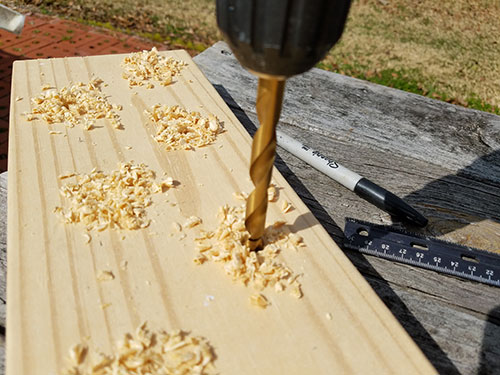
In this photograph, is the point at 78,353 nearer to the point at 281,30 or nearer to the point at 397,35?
the point at 281,30

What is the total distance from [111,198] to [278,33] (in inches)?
20.3

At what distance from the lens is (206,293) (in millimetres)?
742

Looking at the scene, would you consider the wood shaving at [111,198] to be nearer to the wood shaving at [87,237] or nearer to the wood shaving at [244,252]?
the wood shaving at [87,237]

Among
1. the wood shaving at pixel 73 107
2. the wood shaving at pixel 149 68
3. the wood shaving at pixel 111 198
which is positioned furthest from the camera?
the wood shaving at pixel 149 68

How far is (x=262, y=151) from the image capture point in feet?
2.29

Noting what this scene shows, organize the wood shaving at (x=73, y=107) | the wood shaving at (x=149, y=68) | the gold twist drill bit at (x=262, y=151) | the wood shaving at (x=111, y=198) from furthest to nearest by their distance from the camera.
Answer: the wood shaving at (x=149, y=68) < the wood shaving at (x=73, y=107) < the wood shaving at (x=111, y=198) < the gold twist drill bit at (x=262, y=151)

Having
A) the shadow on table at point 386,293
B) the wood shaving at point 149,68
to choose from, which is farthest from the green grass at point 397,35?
the shadow on table at point 386,293

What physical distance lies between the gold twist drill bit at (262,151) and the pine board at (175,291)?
0.28ft

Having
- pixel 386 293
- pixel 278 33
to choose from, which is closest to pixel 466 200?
pixel 386 293

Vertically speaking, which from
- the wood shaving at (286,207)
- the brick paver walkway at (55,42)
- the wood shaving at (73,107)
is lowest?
the brick paver walkway at (55,42)

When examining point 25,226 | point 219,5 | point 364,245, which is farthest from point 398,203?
point 25,226

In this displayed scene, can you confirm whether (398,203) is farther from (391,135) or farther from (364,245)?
(391,135)

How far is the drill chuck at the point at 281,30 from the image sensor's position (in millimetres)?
539

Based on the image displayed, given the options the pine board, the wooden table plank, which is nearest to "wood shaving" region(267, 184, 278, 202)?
the pine board
